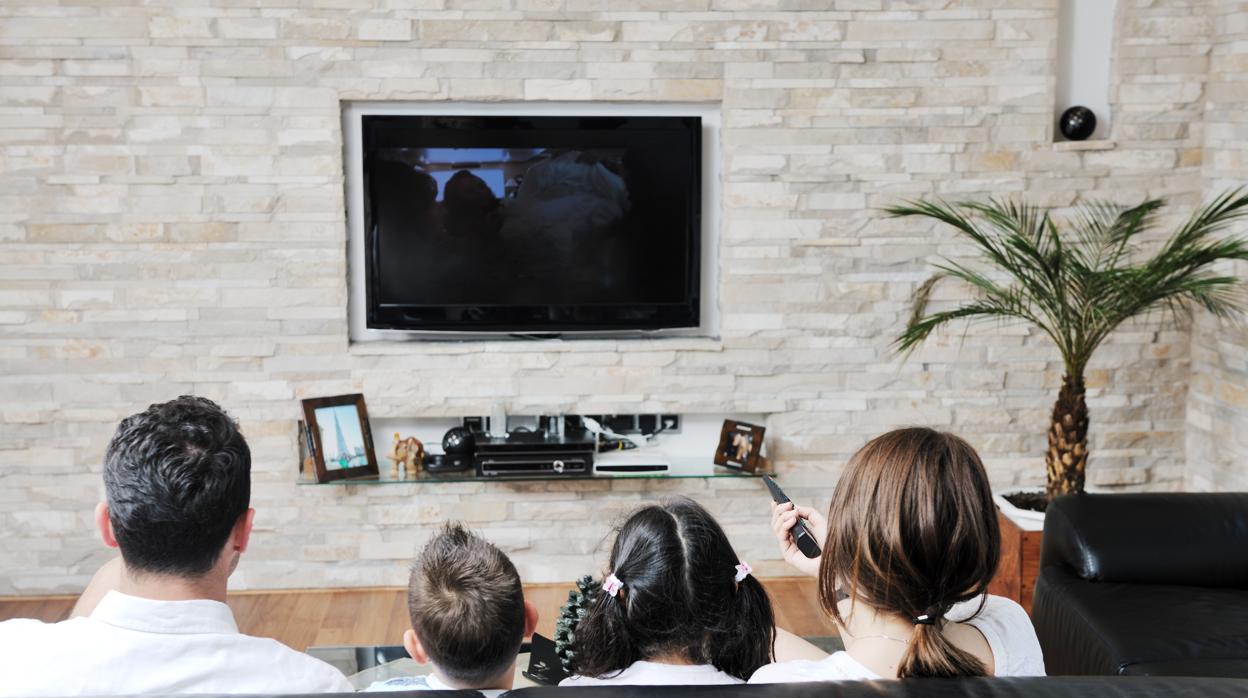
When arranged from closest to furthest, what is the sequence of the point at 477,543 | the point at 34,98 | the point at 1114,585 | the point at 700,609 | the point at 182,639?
the point at 182,639 < the point at 700,609 < the point at 477,543 < the point at 1114,585 < the point at 34,98

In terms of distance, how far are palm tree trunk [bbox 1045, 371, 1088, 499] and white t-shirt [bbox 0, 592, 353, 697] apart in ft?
8.72

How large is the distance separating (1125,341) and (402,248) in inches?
100

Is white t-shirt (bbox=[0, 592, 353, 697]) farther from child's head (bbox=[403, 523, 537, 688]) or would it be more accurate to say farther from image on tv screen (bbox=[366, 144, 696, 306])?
image on tv screen (bbox=[366, 144, 696, 306])

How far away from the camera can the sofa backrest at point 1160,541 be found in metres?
2.76

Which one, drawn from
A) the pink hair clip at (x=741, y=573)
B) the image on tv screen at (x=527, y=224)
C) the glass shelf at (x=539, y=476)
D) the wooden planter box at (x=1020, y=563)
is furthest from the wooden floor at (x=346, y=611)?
the pink hair clip at (x=741, y=573)

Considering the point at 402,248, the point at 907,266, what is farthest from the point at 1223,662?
the point at 402,248

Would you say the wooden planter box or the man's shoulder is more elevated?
the man's shoulder

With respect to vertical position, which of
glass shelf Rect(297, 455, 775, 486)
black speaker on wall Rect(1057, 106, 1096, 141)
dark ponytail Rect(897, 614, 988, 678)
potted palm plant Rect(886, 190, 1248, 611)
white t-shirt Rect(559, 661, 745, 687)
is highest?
black speaker on wall Rect(1057, 106, 1096, 141)

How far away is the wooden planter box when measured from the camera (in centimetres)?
357

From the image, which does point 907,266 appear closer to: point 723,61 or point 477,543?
point 723,61

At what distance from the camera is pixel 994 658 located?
1770mm

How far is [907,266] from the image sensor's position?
4.03 metres

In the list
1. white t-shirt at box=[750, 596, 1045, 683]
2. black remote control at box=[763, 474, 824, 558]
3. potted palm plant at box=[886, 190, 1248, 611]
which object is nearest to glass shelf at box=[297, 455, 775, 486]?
potted palm plant at box=[886, 190, 1248, 611]

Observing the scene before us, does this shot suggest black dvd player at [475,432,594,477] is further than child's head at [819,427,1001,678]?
Yes
